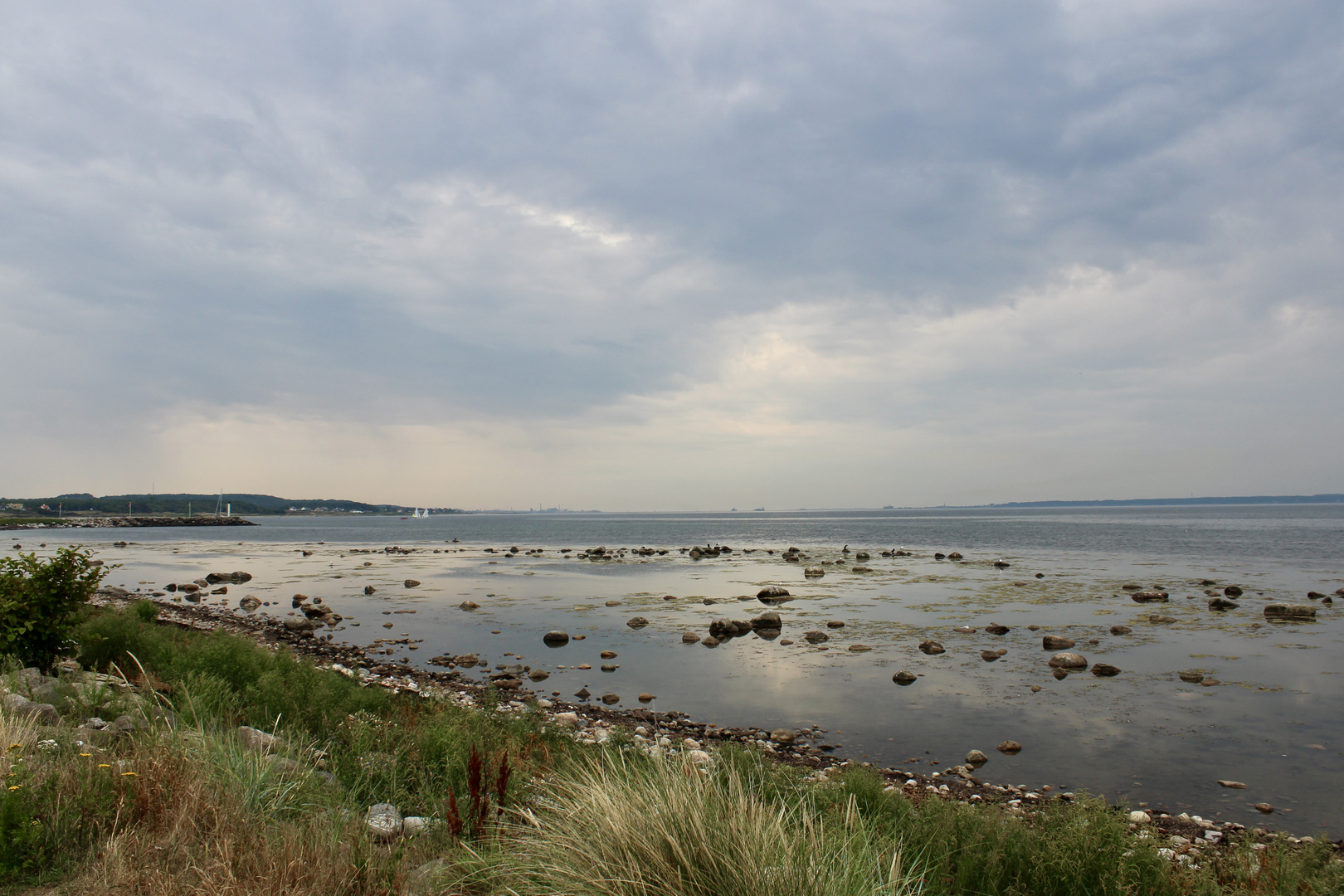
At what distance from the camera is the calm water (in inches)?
463

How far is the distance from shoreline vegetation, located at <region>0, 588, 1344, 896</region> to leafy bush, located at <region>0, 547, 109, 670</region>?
138cm

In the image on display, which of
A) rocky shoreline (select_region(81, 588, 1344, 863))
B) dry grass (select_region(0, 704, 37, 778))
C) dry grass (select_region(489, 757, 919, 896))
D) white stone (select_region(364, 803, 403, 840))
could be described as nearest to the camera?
dry grass (select_region(489, 757, 919, 896))

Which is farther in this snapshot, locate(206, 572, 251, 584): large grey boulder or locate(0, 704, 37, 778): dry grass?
locate(206, 572, 251, 584): large grey boulder

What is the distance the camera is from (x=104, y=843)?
454 cm

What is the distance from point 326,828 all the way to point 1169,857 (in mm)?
8563

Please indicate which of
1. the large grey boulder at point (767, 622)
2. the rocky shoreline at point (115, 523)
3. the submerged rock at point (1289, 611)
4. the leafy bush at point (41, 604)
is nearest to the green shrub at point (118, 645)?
the leafy bush at point (41, 604)

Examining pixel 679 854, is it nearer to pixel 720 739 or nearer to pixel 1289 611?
pixel 720 739

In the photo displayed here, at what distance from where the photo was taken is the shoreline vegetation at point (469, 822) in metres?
4.29

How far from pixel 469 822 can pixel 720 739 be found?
792cm

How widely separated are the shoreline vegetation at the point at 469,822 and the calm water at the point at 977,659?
2.89 metres

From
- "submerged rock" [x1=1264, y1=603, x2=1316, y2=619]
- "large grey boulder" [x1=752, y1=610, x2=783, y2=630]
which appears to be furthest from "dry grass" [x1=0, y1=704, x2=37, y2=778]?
"submerged rock" [x1=1264, y1=603, x2=1316, y2=619]

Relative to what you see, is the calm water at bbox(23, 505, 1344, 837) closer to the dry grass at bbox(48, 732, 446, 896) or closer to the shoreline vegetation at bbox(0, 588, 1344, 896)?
the shoreline vegetation at bbox(0, 588, 1344, 896)

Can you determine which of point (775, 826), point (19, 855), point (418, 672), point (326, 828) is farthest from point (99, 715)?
point (418, 672)

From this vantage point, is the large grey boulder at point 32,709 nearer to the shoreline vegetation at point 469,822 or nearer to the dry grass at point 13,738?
the shoreline vegetation at point 469,822
